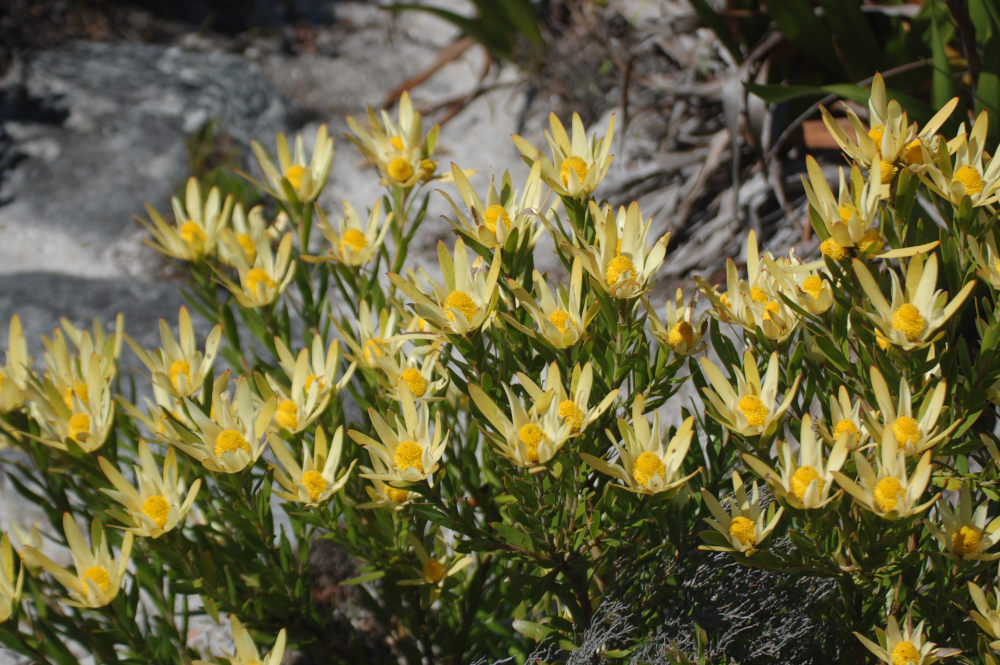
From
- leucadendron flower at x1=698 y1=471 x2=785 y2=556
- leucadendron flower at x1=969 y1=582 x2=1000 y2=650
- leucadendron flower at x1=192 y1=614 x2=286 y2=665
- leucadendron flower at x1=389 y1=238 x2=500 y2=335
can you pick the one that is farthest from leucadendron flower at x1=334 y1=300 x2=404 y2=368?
leucadendron flower at x1=969 y1=582 x2=1000 y2=650

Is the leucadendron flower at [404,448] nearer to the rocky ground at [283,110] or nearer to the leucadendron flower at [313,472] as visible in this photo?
the leucadendron flower at [313,472]

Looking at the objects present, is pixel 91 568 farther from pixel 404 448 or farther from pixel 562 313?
pixel 562 313

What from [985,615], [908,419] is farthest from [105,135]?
[985,615]

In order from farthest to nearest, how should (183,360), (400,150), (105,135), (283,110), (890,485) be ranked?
(283,110), (105,135), (400,150), (183,360), (890,485)

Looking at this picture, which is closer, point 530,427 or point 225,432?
point 530,427

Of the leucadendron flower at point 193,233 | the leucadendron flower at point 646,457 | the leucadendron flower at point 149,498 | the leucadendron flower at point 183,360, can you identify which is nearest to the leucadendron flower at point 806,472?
the leucadendron flower at point 646,457

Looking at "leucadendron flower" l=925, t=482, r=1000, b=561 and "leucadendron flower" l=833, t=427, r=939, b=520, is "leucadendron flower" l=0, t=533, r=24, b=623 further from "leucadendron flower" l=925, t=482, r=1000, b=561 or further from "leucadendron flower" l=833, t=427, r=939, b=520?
"leucadendron flower" l=925, t=482, r=1000, b=561
